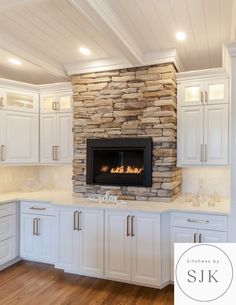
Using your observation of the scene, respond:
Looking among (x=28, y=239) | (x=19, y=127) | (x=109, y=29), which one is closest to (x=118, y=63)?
(x=109, y=29)

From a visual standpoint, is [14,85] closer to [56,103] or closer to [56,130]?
[56,103]

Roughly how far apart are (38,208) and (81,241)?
81 cm

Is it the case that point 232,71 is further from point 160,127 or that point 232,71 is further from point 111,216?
point 111,216

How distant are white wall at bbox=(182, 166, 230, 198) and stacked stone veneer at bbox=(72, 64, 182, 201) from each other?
0.17 meters

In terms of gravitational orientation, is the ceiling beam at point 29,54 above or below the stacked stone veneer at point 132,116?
above

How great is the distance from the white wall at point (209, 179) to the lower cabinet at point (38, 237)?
2.01 m

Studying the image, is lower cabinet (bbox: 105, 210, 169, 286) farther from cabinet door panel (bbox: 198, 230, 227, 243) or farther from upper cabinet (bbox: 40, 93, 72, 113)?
upper cabinet (bbox: 40, 93, 72, 113)

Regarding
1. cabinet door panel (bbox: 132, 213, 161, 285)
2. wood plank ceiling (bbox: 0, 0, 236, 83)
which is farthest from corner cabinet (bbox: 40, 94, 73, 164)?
cabinet door panel (bbox: 132, 213, 161, 285)

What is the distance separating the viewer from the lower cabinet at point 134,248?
2.83 meters

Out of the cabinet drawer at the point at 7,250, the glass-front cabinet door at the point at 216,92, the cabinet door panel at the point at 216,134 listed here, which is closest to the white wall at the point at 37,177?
the cabinet drawer at the point at 7,250

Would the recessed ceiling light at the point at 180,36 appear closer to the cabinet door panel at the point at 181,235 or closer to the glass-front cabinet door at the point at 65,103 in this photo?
the glass-front cabinet door at the point at 65,103

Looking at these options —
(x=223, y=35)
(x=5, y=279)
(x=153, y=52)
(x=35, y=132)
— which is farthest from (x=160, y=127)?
(x=5, y=279)

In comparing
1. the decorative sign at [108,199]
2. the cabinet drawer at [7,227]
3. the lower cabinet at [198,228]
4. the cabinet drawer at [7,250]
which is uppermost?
the decorative sign at [108,199]

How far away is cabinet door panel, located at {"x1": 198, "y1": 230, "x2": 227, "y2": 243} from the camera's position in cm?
276
